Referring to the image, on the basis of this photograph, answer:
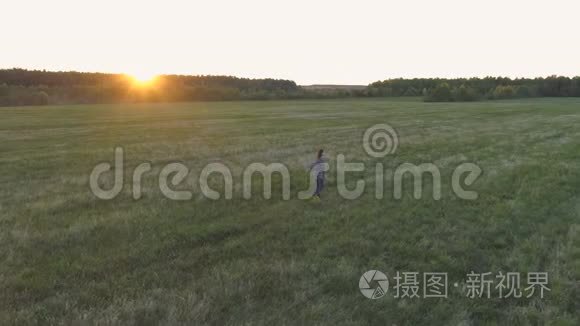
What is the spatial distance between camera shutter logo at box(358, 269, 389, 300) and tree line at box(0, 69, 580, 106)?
276ft

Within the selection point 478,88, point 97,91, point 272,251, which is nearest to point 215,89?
point 97,91

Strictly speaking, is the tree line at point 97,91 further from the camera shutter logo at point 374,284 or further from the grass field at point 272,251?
the camera shutter logo at point 374,284

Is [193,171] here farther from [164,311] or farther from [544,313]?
[544,313]

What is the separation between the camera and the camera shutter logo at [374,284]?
545 cm

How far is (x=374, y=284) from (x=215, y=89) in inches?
3972

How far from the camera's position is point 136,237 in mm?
7234

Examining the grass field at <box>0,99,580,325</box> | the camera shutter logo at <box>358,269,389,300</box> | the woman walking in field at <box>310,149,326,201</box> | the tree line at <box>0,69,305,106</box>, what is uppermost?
the tree line at <box>0,69,305,106</box>

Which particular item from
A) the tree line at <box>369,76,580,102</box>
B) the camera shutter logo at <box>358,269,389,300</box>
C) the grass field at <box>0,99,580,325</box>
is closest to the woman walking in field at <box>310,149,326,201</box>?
the grass field at <box>0,99,580,325</box>

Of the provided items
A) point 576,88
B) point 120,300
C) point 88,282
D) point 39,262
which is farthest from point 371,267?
point 576,88

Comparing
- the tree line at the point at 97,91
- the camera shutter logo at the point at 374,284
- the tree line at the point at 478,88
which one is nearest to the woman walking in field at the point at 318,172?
the camera shutter logo at the point at 374,284

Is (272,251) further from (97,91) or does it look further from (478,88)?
(478,88)

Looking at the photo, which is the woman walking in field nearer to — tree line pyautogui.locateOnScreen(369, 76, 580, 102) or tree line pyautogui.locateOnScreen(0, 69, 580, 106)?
tree line pyautogui.locateOnScreen(0, 69, 580, 106)

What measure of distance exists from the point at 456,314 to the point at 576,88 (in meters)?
127

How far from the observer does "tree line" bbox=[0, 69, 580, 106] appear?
290 feet
